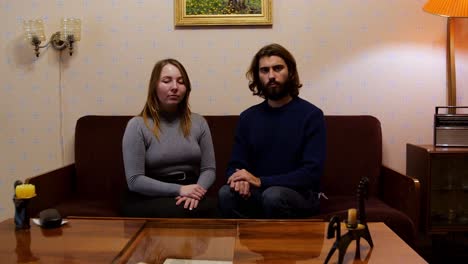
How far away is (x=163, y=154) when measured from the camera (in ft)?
7.84

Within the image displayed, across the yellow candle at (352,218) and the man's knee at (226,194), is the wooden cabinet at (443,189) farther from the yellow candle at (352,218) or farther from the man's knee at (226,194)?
the yellow candle at (352,218)

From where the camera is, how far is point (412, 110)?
311 centimetres

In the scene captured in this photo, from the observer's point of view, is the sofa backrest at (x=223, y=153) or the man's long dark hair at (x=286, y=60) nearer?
the man's long dark hair at (x=286, y=60)

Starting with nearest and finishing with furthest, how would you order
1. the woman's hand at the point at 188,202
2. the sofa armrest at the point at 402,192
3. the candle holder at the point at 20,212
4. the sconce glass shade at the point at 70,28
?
the candle holder at the point at 20,212, the woman's hand at the point at 188,202, the sofa armrest at the point at 402,192, the sconce glass shade at the point at 70,28

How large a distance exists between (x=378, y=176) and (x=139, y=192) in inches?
52.7

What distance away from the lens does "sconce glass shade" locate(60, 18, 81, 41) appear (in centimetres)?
304

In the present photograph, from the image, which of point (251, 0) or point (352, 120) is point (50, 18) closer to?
point (251, 0)

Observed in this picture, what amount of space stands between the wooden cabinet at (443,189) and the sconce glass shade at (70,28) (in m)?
2.15

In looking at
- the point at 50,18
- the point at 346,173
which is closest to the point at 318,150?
the point at 346,173

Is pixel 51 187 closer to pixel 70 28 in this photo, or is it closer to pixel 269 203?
pixel 70 28

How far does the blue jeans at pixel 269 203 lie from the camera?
215 cm

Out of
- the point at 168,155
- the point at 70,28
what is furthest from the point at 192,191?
the point at 70,28

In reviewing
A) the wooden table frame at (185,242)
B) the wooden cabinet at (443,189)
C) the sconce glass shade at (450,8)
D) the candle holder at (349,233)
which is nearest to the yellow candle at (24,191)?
the wooden table frame at (185,242)

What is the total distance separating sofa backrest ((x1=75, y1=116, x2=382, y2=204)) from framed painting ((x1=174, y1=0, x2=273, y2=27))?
611 millimetres
